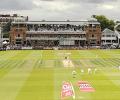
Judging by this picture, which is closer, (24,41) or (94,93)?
(94,93)

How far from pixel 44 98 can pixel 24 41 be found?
155304mm

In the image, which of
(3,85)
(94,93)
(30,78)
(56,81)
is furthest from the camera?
(30,78)

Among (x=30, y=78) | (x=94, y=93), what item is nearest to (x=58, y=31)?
(x=30, y=78)

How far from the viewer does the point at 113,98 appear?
39.2 metres

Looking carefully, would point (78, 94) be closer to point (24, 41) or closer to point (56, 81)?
point (56, 81)

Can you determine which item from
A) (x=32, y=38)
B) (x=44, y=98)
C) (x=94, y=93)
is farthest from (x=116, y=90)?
(x=32, y=38)

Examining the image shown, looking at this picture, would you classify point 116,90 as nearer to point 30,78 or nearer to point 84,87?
point 84,87

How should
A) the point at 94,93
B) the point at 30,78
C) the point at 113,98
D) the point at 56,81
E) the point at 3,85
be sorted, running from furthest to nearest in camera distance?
1. the point at 30,78
2. the point at 56,81
3. the point at 3,85
4. the point at 94,93
5. the point at 113,98

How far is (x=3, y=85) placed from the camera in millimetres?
48406

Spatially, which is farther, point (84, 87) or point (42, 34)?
point (42, 34)

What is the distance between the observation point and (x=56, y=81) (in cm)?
5188

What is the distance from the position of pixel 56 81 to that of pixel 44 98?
501 inches

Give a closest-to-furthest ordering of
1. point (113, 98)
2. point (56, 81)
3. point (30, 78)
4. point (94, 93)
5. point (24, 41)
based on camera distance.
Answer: point (113, 98)
point (94, 93)
point (56, 81)
point (30, 78)
point (24, 41)

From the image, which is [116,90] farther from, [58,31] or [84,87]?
[58,31]
